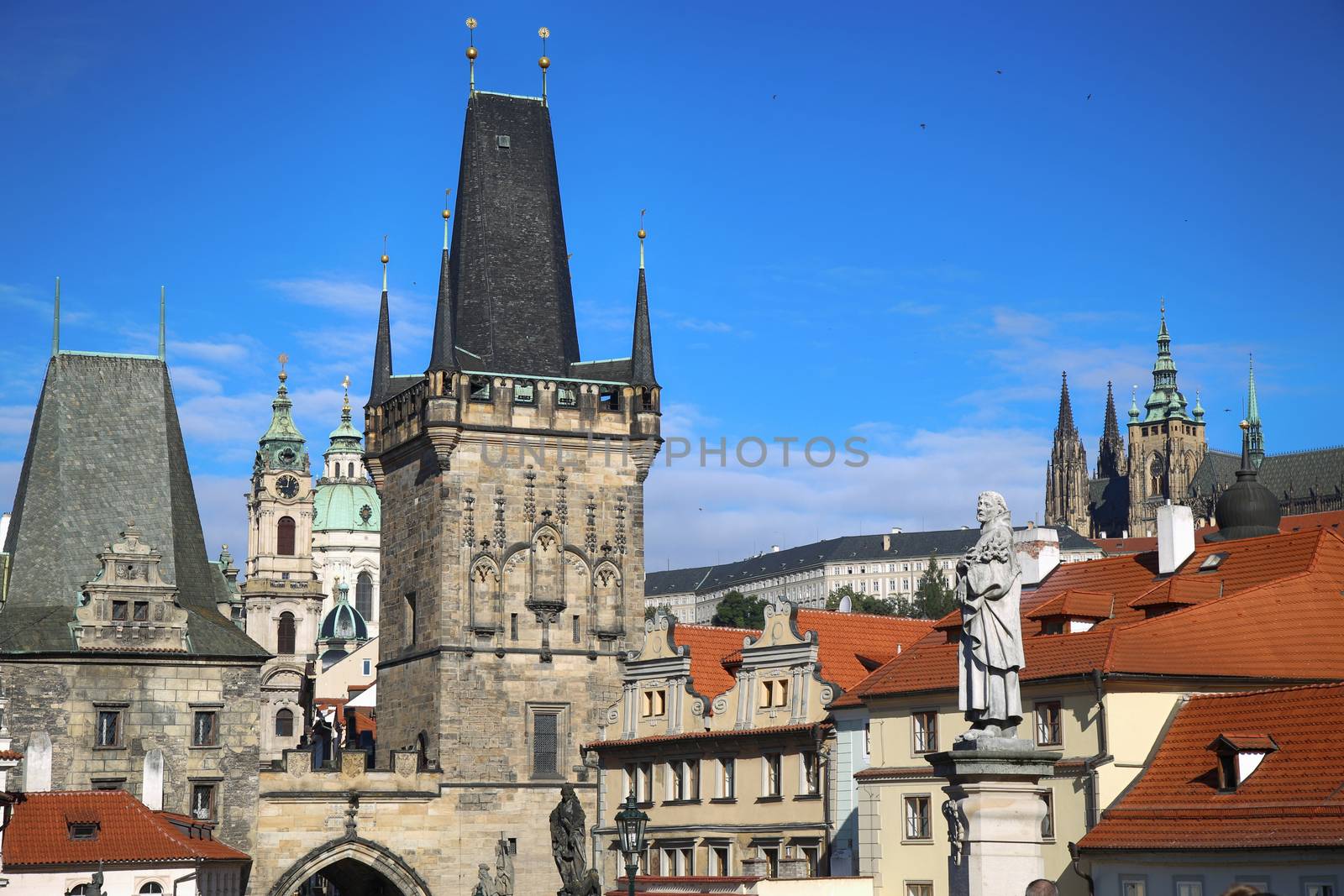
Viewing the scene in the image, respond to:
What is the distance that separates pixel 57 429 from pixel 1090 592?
28915 millimetres

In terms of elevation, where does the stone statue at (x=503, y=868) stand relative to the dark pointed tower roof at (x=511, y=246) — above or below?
below

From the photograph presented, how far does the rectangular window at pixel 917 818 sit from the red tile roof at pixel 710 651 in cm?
1120

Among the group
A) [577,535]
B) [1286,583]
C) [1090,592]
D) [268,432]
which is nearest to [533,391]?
[577,535]

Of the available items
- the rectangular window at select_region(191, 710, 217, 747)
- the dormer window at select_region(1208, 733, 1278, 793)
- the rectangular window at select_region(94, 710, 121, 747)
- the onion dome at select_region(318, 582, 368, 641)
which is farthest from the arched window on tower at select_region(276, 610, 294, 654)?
the dormer window at select_region(1208, 733, 1278, 793)

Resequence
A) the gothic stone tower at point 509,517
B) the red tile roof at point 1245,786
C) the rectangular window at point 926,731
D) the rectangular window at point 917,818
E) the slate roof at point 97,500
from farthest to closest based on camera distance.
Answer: the gothic stone tower at point 509,517, the slate roof at point 97,500, the rectangular window at point 926,731, the rectangular window at point 917,818, the red tile roof at point 1245,786

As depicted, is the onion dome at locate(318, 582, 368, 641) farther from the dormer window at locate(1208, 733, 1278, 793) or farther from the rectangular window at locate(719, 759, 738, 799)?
the dormer window at locate(1208, 733, 1278, 793)

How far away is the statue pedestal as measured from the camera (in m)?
17.3

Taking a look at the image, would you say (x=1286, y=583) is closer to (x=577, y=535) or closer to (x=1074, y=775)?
(x=1074, y=775)

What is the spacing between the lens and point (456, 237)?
6012 centimetres

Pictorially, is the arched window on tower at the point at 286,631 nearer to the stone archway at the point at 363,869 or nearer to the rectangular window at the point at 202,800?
the stone archway at the point at 363,869

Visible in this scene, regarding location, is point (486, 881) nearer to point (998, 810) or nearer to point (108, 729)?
point (108, 729)

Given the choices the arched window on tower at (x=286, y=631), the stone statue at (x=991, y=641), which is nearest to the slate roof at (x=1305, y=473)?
the arched window on tower at (x=286, y=631)

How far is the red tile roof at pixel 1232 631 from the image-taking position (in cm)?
3497

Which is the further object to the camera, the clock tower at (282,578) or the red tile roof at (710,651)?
the clock tower at (282,578)
